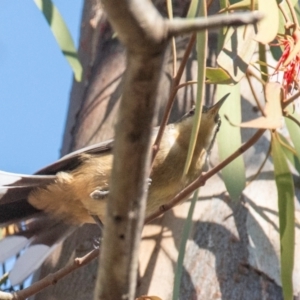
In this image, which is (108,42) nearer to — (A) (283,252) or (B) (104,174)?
(B) (104,174)

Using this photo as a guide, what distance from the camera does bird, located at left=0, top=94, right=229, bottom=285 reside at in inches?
61.8

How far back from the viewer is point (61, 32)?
1570 millimetres

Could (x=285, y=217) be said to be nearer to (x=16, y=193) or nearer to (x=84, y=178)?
(x=84, y=178)

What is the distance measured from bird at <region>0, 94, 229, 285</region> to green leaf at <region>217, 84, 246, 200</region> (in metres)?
0.19

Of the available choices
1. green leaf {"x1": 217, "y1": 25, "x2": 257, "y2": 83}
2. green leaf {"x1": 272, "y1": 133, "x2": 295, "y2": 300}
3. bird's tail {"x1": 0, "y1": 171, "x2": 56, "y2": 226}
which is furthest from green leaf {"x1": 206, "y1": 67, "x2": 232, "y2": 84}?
bird's tail {"x1": 0, "y1": 171, "x2": 56, "y2": 226}

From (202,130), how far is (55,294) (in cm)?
51

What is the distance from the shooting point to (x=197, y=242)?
4.76 feet

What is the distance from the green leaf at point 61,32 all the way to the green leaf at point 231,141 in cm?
36

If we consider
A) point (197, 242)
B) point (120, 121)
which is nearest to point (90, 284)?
point (197, 242)

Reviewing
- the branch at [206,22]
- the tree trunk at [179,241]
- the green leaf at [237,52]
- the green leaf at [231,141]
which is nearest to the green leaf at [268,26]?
the green leaf at [237,52]

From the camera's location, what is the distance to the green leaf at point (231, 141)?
1.32 m

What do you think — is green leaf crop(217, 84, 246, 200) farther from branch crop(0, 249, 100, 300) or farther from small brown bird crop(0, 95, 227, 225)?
branch crop(0, 249, 100, 300)

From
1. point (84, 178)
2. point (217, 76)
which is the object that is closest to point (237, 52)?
point (217, 76)

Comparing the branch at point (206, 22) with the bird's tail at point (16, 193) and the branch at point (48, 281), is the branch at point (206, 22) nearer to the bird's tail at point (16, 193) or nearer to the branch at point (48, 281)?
the branch at point (48, 281)
